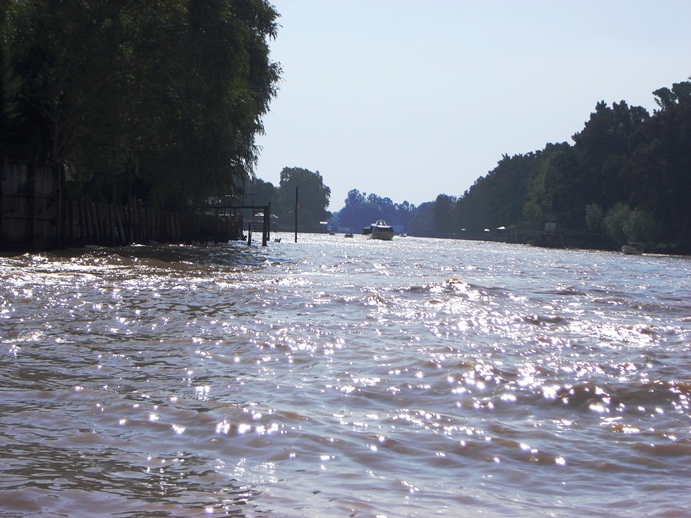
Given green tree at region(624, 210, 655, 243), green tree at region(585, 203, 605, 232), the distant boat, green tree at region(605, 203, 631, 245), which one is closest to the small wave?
the distant boat

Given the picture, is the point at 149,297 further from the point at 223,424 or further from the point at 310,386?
the point at 223,424

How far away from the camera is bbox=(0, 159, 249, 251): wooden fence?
26766 mm

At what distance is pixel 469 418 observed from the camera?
6.66 meters

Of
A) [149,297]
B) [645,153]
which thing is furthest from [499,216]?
[149,297]

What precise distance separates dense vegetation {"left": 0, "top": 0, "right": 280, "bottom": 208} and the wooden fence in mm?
1252

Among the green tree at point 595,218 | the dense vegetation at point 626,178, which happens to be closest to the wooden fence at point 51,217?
the dense vegetation at point 626,178

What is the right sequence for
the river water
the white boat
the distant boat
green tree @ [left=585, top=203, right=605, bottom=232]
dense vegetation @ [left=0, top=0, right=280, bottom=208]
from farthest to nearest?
1. the white boat
2. green tree @ [left=585, top=203, right=605, bottom=232]
3. the distant boat
4. dense vegetation @ [left=0, top=0, right=280, bottom=208]
5. the river water

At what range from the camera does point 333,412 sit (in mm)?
6562

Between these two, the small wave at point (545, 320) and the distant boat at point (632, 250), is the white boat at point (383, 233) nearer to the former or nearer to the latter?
the distant boat at point (632, 250)

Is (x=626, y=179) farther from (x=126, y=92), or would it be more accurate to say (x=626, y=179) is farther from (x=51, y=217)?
(x=51, y=217)

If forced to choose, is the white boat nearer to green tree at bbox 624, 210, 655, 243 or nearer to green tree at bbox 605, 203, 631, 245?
green tree at bbox 605, 203, 631, 245

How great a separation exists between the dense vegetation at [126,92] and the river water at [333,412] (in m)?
17.1

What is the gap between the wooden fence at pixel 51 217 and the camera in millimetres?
26766

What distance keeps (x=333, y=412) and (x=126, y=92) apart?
87.5ft
